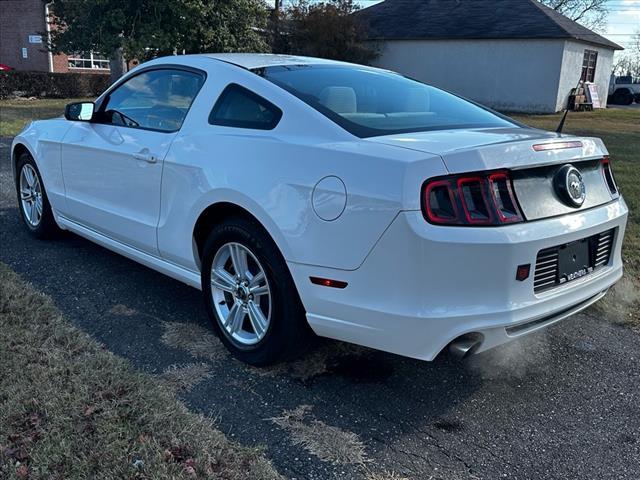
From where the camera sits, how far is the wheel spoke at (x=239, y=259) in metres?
3.23

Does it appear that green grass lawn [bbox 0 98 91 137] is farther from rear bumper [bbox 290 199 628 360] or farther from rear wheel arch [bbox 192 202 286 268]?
rear bumper [bbox 290 199 628 360]

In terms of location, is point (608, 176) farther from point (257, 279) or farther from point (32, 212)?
point (32, 212)

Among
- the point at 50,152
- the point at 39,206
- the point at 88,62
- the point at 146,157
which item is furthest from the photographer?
the point at 88,62

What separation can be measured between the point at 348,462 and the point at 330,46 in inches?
1097

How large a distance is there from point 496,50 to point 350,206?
28.1 meters

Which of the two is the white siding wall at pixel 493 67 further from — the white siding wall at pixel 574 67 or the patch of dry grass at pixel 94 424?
the patch of dry grass at pixel 94 424

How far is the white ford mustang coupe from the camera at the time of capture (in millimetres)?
2516

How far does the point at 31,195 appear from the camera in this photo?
538 centimetres

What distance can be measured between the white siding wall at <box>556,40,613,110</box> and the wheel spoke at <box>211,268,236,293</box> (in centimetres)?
2684

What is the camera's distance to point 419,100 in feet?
11.9

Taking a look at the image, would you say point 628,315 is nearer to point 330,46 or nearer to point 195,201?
point 195,201

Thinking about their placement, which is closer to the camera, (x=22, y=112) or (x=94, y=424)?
(x=94, y=424)

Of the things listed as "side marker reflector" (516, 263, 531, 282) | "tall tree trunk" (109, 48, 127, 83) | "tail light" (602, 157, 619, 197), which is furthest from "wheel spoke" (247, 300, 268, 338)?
"tall tree trunk" (109, 48, 127, 83)

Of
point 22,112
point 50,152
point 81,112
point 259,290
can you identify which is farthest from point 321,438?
point 22,112
